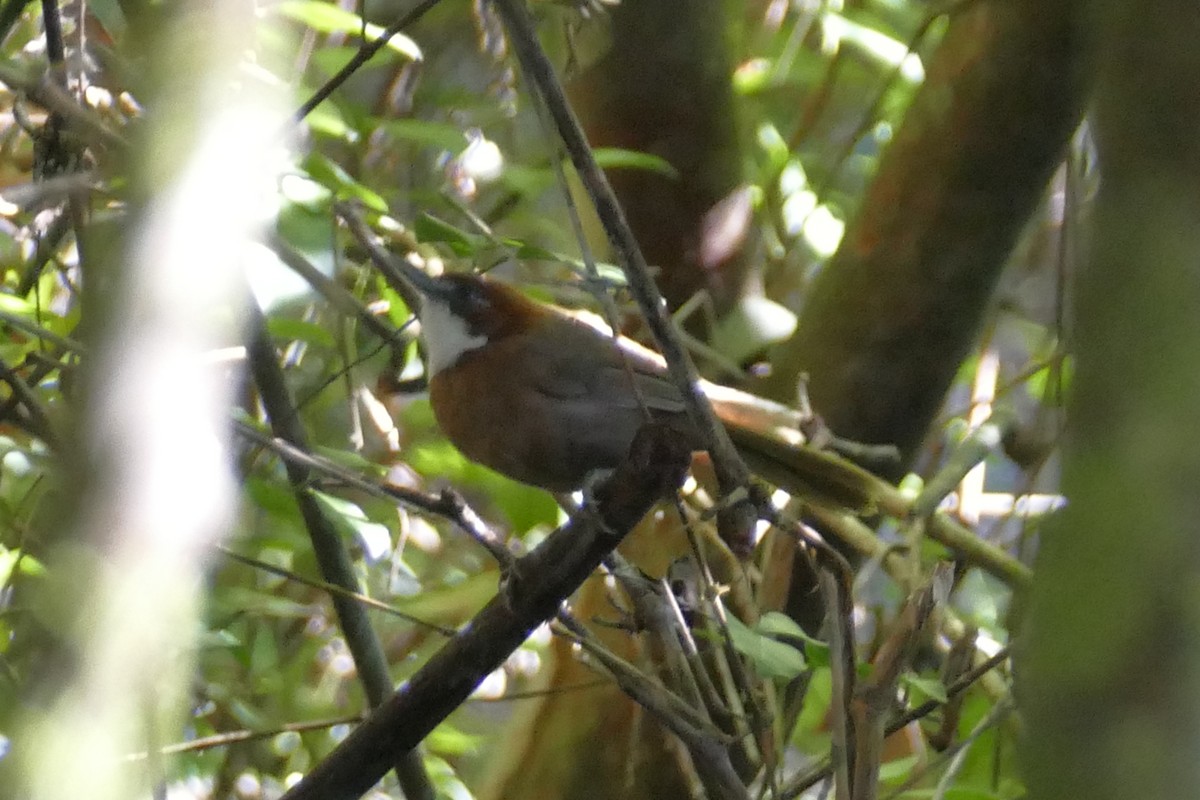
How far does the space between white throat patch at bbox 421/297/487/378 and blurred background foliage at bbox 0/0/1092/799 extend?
7 cm

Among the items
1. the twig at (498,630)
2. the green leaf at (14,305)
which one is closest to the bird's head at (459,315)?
the green leaf at (14,305)

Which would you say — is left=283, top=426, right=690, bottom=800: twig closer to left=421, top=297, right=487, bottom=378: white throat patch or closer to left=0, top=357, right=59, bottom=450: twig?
left=0, top=357, right=59, bottom=450: twig

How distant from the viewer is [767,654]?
1.19m

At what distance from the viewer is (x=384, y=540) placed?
1.51 meters

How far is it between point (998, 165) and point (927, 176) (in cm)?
12

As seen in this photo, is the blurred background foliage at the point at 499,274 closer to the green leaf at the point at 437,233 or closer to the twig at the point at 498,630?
the green leaf at the point at 437,233

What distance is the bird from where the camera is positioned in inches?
70.5

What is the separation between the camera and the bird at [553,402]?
5.87 ft

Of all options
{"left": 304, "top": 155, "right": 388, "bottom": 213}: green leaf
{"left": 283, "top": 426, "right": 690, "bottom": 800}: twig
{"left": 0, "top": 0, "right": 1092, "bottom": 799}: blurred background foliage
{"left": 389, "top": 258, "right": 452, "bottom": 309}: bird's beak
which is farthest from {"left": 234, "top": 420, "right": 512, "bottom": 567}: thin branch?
{"left": 389, "top": 258, "right": 452, "bottom": 309}: bird's beak

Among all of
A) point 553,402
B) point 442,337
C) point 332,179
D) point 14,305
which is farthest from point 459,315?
point 14,305

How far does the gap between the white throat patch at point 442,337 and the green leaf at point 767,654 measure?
2.98 feet

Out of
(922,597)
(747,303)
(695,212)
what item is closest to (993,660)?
(922,597)

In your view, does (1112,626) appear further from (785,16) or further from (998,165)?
(785,16)

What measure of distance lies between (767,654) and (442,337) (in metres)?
0.99
